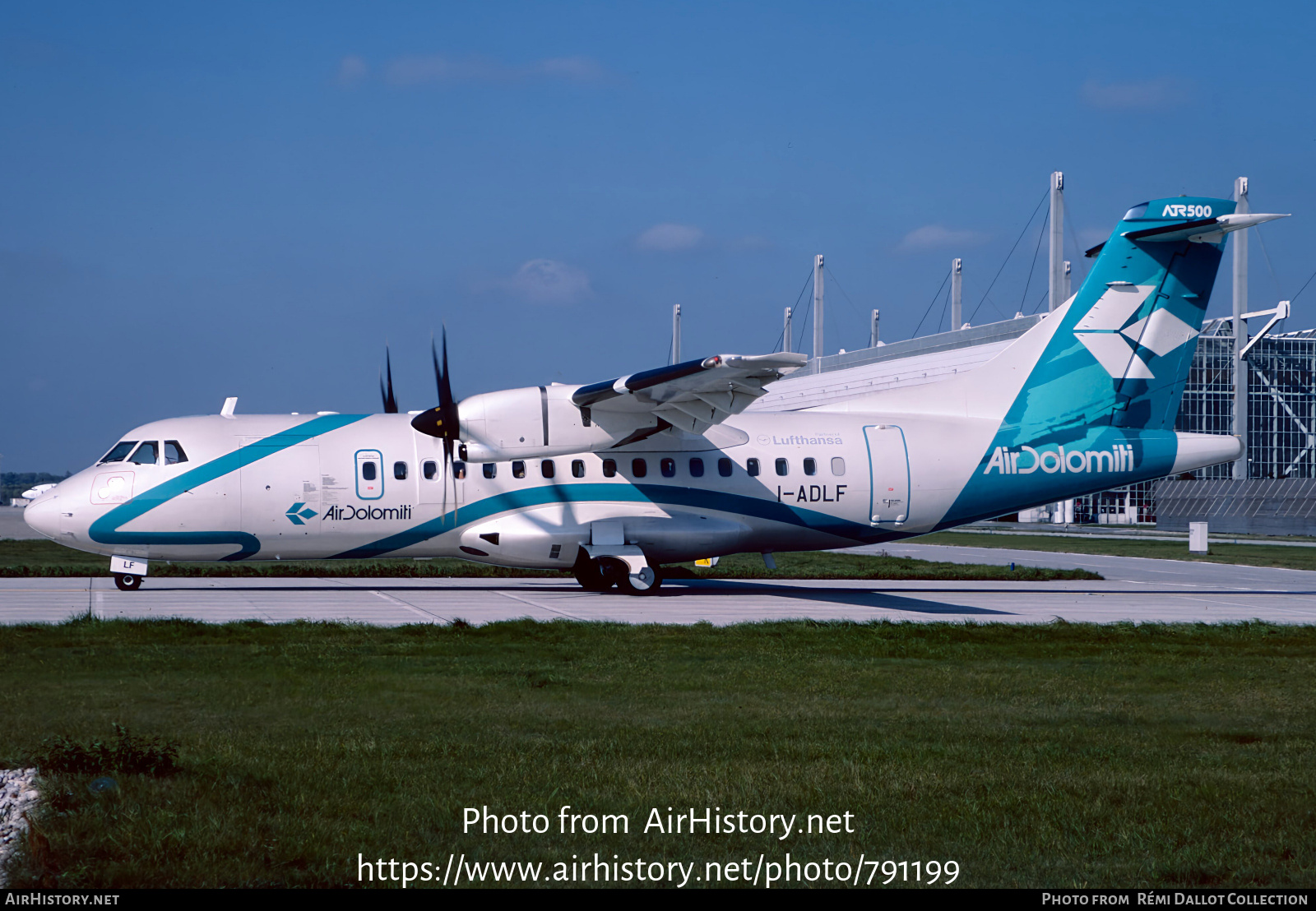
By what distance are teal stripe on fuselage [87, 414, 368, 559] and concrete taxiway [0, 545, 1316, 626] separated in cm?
98

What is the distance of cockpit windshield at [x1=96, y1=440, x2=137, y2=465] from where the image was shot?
68.0 ft

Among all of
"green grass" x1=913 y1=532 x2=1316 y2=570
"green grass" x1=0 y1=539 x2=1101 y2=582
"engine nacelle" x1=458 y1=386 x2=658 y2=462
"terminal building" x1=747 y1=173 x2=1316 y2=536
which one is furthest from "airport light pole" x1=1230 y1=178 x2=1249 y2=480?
"engine nacelle" x1=458 y1=386 x2=658 y2=462

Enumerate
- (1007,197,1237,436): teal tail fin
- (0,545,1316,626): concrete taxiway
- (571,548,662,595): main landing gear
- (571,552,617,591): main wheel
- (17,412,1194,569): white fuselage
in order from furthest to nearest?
(1007,197,1237,436): teal tail fin → (571,552,617,591): main wheel → (571,548,662,595): main landing gear → (17,412,1194,569): white fuselage → (0,545,1316,626): concrete taxiway

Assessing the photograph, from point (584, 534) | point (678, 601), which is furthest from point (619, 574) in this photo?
point (678, 601)

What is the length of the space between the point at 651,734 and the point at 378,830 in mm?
3084

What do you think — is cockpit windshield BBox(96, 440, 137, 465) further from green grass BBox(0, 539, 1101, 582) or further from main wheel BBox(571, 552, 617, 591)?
main wheel BBox(571, 552, 617, 591)

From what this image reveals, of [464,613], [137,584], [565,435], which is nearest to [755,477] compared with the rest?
[565,435]

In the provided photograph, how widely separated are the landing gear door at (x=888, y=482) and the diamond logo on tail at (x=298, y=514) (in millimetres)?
10512

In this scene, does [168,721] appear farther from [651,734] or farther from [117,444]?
[117,444]

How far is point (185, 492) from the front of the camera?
803 inches

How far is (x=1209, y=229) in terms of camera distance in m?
22.2

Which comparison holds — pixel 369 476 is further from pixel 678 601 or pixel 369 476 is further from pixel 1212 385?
pixel 1212 385

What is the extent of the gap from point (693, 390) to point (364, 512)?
6.38 metres

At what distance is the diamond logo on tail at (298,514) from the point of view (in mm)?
20625
